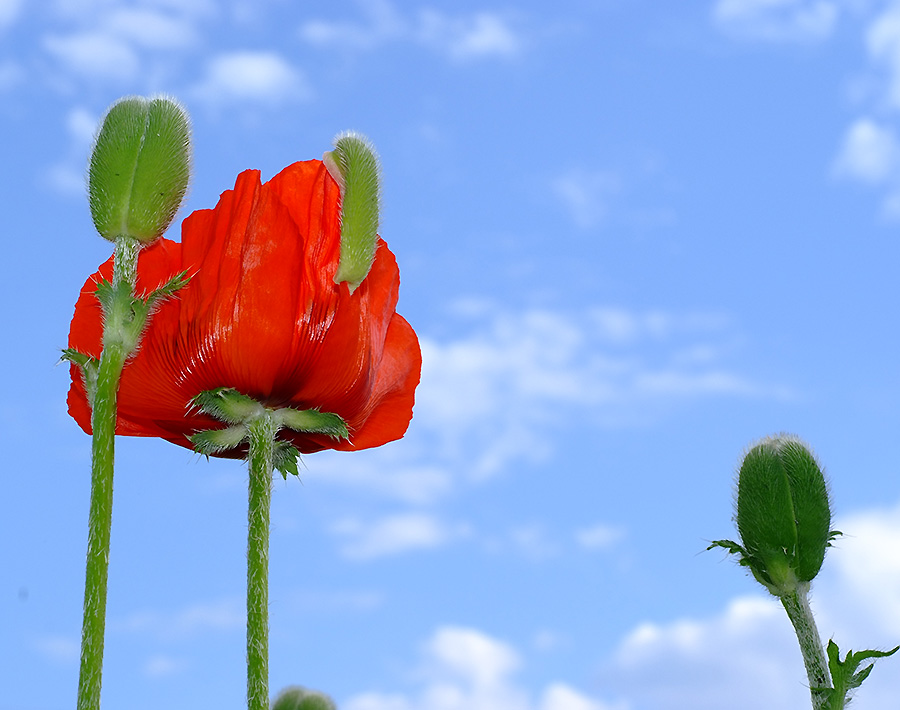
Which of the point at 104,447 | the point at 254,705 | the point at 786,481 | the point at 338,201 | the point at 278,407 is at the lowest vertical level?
the point at 254,705

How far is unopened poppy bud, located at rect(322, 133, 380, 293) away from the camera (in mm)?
2137

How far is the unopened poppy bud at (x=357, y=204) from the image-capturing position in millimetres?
2137

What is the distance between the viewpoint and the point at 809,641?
2.34 m

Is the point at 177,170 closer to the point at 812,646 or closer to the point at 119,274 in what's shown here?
the point at 119,274

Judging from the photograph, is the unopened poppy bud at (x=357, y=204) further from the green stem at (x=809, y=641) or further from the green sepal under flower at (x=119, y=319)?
the green stem at (x=809, y=641)

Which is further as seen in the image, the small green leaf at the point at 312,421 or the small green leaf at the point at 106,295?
the small green leaf at the point at 312,421

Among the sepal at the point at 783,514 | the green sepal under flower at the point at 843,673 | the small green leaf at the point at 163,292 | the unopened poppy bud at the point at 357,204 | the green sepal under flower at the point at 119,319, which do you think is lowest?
the green sepal under flower at the point at 843,673

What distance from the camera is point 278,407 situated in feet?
7.80

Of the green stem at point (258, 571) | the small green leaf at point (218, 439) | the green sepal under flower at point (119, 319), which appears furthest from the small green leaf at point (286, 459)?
the green sepal under flower at point (119, 319)

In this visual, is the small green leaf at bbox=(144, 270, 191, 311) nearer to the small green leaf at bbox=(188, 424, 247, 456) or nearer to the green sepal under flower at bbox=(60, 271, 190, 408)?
the green sepal under flower at bbox=(60, 271, 190, 408)

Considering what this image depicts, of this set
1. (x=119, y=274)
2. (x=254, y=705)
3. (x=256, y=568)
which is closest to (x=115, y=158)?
(x=119, y=274)

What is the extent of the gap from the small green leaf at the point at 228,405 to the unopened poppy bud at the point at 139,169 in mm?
421

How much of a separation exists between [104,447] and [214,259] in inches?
24.7

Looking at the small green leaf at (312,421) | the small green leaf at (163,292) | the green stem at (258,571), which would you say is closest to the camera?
the green stem at (258,571)
